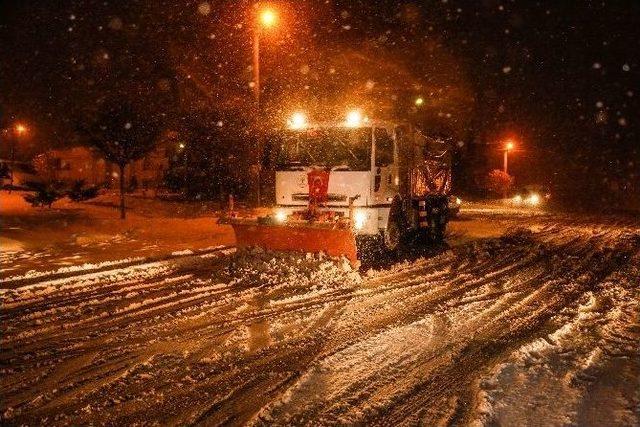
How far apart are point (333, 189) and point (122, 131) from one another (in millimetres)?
8483

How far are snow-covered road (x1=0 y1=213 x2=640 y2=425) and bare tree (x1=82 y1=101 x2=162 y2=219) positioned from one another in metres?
7.90

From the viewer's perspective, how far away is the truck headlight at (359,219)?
1112 cm

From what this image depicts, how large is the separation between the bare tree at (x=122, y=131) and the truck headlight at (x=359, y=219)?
29.3ft

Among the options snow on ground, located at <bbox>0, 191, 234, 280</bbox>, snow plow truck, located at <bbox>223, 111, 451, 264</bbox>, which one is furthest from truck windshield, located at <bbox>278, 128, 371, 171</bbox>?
snow on ground, located at <bbox>0, 191, 234, 280</bbox>

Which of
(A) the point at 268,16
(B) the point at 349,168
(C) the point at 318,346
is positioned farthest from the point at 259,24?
(C) the point at 318,346

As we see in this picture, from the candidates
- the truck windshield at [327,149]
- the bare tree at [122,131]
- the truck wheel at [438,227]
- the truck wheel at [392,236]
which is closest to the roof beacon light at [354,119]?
the truck windshield at [327,149]

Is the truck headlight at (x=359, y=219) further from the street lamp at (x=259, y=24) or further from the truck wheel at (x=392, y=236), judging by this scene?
the street lamp at (x=259, y=24)

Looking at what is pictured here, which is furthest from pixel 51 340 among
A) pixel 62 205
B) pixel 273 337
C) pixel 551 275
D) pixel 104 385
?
pixel 62 205

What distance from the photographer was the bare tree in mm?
16688

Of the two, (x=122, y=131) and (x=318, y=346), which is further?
(x=122, y=131)

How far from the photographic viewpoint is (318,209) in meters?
11.1

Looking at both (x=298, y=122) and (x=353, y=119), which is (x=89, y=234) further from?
(x=353, y=119)

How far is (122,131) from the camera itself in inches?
663

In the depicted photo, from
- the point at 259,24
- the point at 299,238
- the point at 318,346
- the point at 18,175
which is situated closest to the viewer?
the point at 318,346
